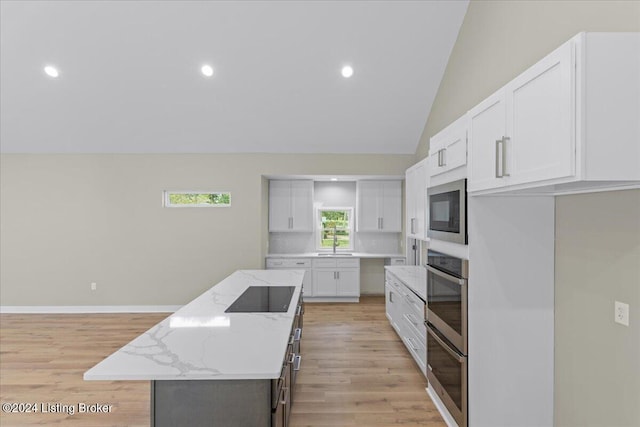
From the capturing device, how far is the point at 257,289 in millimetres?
3285

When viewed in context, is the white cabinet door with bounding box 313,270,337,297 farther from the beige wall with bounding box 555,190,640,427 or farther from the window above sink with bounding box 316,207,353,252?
the beige wall with bounding box 555,190,640,427

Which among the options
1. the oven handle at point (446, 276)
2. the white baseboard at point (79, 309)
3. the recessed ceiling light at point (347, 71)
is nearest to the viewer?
the oven handle at point (446, 276)

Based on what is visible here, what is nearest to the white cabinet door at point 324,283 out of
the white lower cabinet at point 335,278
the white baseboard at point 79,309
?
the white lower cabinet at point 335,278

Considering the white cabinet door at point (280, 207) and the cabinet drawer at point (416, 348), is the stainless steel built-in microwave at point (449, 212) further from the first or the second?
the white cabinet door at point (280, 207)

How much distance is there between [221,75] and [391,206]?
3.63 meters

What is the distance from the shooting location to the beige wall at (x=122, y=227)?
5887 millimetres

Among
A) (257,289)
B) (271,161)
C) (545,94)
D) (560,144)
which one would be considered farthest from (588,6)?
(271,161)

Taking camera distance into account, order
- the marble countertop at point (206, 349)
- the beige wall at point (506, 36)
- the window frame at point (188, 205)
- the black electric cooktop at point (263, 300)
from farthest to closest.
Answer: the window frame at point (188, 205) < the black electric cooktop at point (263, 300) < the beige wall at point (506, 36) < the marble countertop at point (206, 349)

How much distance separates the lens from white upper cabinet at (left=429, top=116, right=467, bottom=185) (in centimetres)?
247

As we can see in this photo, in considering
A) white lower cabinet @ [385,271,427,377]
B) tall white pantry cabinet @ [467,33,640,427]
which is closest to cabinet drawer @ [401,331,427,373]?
white lower cabinet @ [385,271,427,377]

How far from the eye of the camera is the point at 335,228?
23.0 ft

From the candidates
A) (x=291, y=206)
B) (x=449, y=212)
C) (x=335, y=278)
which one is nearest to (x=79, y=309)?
(x=291, y=206)

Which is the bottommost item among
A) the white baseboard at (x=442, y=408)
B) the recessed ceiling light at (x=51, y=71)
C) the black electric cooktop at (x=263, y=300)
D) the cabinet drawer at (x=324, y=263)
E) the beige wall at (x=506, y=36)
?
the white baseboard at (x=442, y=408)

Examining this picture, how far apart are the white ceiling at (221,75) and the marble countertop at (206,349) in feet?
10.1
